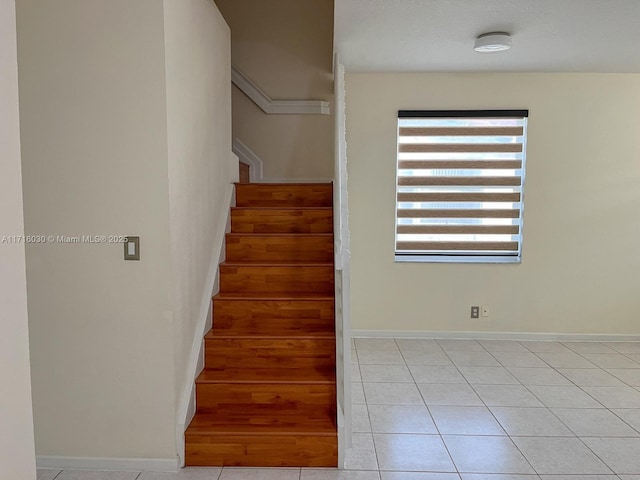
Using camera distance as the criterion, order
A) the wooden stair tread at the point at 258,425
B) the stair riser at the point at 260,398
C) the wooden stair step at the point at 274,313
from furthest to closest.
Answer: the wooden stair step at the point at 274,313 < the stair riser at the point at 260,398 < the wooden stair tread at the point at 258,425

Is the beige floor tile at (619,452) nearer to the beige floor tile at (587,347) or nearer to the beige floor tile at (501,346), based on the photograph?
the beige floor tile at (501,346)

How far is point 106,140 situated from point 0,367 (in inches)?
55.6

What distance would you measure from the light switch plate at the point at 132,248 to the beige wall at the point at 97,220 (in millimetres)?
28

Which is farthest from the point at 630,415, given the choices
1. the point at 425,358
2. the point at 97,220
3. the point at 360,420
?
the point at 97,220

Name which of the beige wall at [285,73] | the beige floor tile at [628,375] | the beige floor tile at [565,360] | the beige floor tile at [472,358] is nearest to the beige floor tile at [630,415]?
the beige floor tile at [628,375]

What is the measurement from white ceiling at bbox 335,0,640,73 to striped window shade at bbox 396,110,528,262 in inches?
18.7

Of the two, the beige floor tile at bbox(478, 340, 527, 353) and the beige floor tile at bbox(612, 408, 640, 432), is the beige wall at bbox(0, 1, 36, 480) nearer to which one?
the beige floor tile at bbox(612, 408, 640, 432)

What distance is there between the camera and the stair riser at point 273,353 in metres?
2.74

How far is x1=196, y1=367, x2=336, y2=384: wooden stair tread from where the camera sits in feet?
8.39

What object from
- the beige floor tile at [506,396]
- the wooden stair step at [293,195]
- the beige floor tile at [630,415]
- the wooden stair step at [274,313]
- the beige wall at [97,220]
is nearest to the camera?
the beige wall at [97,220]

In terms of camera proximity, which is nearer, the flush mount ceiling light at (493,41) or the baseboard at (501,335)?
the flush mount ceiling light at (493,41)

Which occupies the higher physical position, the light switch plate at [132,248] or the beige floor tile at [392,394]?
the light switch plate at [132,248]

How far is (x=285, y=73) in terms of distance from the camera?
15.0 feet

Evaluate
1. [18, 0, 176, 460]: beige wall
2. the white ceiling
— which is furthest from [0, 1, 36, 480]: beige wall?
the white ceiling
